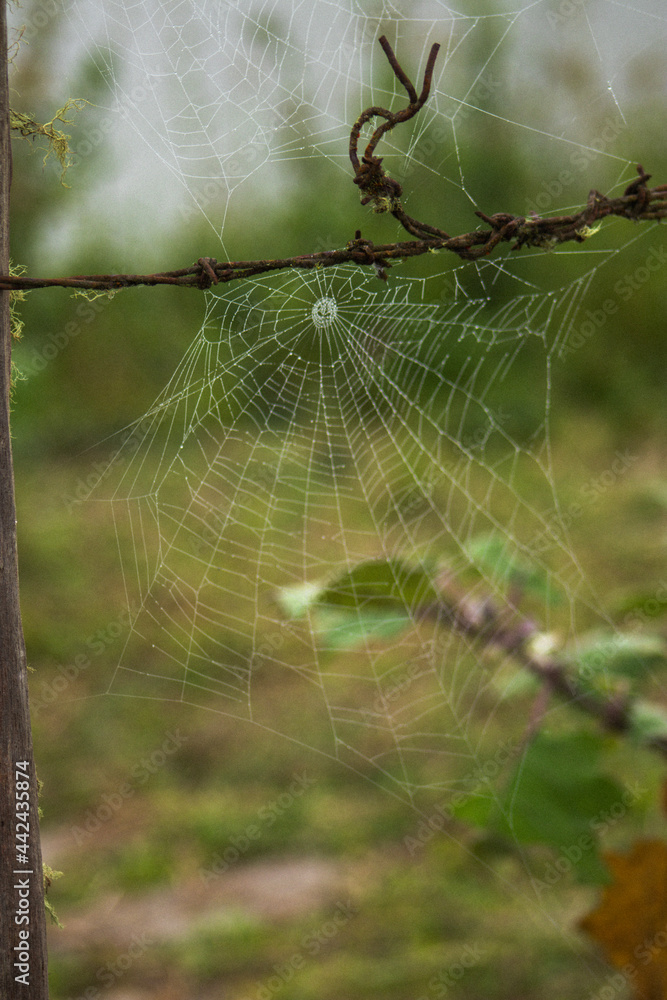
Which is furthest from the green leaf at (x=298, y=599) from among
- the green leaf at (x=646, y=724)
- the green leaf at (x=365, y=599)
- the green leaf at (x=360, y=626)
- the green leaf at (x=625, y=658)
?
the green leaf at (x=646, y=724)

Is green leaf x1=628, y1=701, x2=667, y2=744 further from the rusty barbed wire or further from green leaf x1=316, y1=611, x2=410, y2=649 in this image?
the rusty barbed wire

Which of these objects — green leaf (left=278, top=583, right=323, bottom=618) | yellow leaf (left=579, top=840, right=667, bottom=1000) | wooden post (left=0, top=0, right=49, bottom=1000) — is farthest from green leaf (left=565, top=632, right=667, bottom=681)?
wooden post (left=0, top=0, right=49, bottom=1000)

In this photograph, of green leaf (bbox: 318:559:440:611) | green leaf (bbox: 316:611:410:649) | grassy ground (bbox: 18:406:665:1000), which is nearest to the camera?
green leaf (bbox: 318:559:440:611)

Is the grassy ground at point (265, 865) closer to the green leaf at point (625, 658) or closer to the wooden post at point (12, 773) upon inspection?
the green leaf at point (625, 658)

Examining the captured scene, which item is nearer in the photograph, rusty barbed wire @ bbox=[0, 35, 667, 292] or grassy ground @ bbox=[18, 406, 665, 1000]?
rusty barbed wire @ bbox=[0, 35, 667, 292]

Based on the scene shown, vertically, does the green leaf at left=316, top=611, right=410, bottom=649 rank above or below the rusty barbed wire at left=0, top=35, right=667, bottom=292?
below

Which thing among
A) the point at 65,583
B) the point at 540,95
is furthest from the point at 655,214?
the point at 65,583

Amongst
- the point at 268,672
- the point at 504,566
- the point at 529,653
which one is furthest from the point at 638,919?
the point at 268,672
